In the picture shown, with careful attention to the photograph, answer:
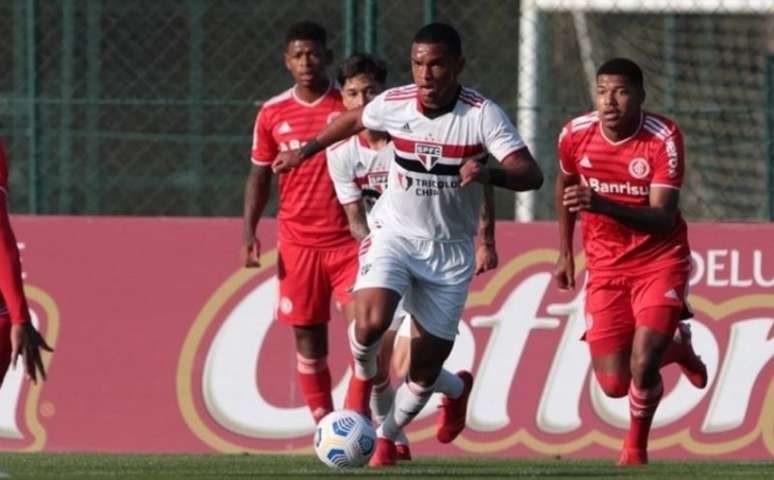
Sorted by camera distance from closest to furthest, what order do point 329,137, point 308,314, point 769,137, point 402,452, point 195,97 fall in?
1. point 329,137
2. point 402,452
3. point 308,314
4. point 769,137
5. point 195,97

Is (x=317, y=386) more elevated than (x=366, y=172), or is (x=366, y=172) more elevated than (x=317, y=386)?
(x=366, y=172)

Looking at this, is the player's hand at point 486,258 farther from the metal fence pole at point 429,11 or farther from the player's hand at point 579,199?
the metal fence pole at point 429,11

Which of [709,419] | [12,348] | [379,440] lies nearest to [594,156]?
[379,440]

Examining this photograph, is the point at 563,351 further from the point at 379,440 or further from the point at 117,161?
the point at 117,161

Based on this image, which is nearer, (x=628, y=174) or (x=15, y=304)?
(x=15, y=304)

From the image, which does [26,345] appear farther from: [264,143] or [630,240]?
[264,143]

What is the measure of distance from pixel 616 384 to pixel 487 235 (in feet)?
4.06

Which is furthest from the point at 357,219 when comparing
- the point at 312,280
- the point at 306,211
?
the point at 312,280

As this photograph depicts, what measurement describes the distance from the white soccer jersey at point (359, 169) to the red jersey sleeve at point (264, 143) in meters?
0.56

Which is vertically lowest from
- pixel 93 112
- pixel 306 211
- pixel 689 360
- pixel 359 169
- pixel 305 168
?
pixel 689 360

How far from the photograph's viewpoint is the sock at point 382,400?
12.2m

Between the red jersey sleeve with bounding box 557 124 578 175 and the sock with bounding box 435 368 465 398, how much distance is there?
135cm

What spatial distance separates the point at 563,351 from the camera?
45.2 ft

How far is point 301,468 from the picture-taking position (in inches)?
448
